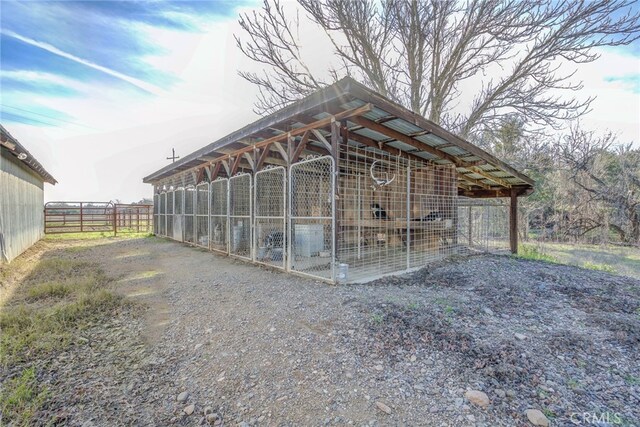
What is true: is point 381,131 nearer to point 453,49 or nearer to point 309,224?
point 309,224

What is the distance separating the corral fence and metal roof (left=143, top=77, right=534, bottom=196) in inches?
371

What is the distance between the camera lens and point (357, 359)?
7.37 ft

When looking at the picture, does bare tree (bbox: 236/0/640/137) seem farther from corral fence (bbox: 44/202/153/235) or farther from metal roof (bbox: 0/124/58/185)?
corral fence (bbox: 44/202/153/235)

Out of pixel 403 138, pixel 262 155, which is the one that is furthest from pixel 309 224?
pixel 403 138

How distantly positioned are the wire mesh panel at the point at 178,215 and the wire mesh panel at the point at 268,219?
4.68 metres

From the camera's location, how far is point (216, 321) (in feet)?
10.2

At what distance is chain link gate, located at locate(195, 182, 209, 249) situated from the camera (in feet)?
26.9

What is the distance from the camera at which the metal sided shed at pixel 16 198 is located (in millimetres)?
6000

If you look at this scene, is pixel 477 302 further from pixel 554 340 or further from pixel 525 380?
pixel 525 380

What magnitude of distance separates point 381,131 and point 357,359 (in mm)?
3568

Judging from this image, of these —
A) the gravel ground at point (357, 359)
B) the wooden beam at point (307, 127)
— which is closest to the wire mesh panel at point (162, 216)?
the wooden beam at point (307, 127)

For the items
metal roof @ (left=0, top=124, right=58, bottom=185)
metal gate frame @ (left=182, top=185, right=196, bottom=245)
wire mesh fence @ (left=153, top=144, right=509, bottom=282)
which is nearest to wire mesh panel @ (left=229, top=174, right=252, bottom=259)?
wire mesh fence @ (left=153, top=144, right=509, bottom=282)

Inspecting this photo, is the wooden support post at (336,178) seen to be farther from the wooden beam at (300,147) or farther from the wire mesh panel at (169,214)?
the wire mesh panel at (169,214)

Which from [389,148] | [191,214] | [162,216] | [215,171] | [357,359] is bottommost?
[357,359]
